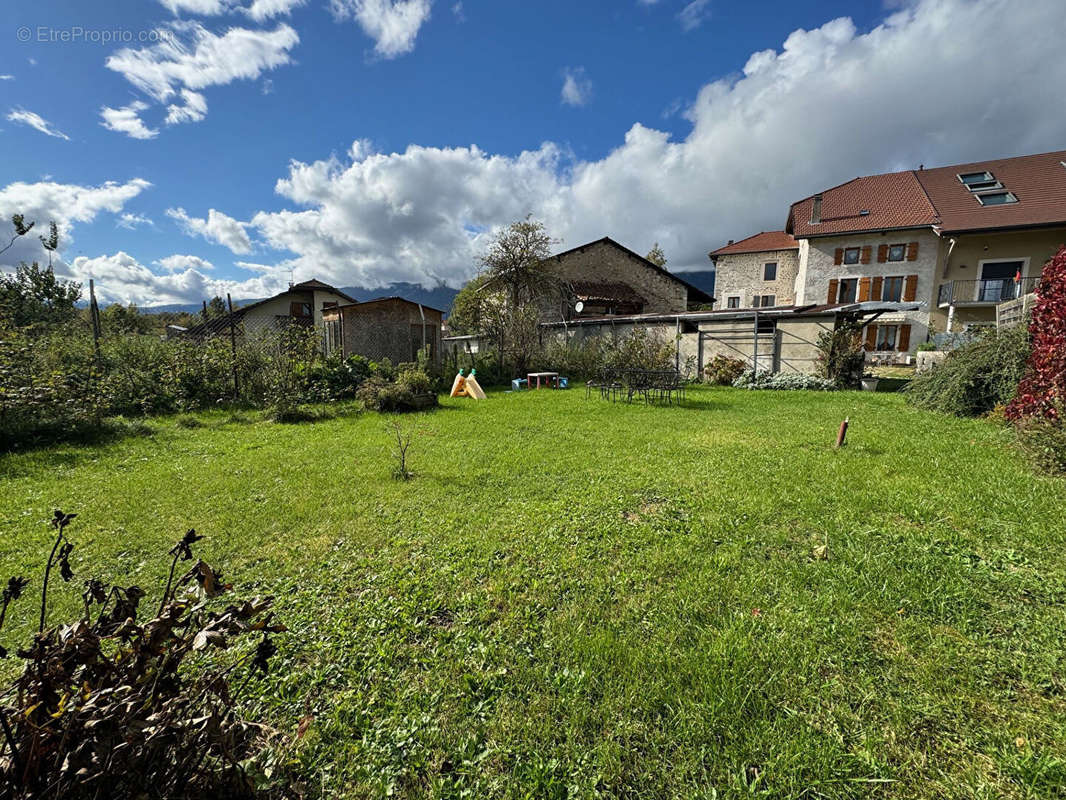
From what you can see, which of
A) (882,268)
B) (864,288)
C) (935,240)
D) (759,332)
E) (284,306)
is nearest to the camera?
(759,332)

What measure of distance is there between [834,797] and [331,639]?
98.3 inches

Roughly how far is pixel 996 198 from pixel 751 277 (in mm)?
12178

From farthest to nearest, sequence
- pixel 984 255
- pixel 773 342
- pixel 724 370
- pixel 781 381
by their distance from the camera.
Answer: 1. pixel 984 255
2. pixel 724 370
3. pixel 773 342
4. pixel 781 381

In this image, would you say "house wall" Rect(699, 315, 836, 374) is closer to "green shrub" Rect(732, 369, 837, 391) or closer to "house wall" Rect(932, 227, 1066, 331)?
"green shrub" Rect(732, 369, 837, 391)

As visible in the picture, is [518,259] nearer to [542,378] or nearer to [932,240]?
[542,378]

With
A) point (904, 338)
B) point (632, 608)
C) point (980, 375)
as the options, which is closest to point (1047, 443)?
point (980, 375)

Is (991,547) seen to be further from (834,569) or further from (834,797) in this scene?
(834,797)

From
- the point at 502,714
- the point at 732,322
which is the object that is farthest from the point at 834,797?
the point at 732,322

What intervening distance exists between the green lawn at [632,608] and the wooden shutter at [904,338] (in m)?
22.7

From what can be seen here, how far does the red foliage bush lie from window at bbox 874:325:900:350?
2039 centimetres

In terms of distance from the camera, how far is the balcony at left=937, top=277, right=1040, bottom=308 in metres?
21.1

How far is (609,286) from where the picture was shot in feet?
88.0

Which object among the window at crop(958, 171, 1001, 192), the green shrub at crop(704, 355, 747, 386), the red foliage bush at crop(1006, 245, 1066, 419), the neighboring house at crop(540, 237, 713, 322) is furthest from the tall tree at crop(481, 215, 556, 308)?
the window at crop(958, 171, 1001, 192)

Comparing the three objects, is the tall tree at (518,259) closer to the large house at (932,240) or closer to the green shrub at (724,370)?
the green shrub at (724,370)
